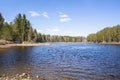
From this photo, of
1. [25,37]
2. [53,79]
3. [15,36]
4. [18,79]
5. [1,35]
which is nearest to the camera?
[18,79]

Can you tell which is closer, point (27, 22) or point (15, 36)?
point (15, 36)

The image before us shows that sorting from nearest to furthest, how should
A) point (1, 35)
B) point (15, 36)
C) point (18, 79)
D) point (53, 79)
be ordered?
1. point (18, 79)
2. point (53, 79)
3. point (1, 35)
4. point (15, 36)

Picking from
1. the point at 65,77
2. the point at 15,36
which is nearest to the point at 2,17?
the point at 15,36

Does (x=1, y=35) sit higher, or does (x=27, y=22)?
(x=27, y=22)

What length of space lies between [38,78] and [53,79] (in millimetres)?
1773

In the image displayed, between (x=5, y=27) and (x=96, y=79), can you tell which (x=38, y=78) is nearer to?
(x=96, y=79)

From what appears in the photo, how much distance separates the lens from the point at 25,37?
6280 inches

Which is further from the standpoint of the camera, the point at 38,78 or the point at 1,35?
the point at 1,35

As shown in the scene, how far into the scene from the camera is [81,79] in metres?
25.3

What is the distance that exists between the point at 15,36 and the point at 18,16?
1706 cm

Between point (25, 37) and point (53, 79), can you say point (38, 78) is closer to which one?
point (53, 79)

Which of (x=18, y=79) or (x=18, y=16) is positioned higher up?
(x=18, y=16)

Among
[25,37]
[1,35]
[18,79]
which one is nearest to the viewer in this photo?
[18,79]

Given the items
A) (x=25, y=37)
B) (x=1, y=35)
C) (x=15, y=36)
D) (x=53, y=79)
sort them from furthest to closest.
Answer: (x=25, y=37) → (x=15, y=36) → (x=1, y=35) → (x=53, y=79)
